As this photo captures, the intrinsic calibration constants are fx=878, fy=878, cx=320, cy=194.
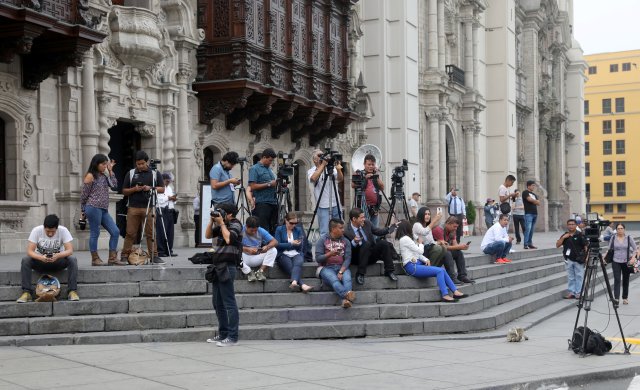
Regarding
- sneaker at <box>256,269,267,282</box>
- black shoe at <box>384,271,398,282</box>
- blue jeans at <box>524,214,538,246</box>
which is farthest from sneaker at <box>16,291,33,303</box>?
blue jeans at <box>524,214,538,246</box>

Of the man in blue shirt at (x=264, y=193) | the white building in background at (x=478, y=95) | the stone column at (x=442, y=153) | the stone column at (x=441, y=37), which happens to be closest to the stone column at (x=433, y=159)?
the white building in background at (x=478, y=95)

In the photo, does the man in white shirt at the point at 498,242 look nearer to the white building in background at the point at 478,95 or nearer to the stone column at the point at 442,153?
the white building in background at the point at 478,95

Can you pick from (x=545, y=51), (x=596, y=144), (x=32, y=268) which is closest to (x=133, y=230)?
(x=32, y=268)

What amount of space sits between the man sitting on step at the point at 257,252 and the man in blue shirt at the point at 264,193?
1066mm

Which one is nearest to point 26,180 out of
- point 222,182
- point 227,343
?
point 222,182

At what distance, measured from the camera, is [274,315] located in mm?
12719

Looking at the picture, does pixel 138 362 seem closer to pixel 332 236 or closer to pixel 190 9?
pixel 332 236

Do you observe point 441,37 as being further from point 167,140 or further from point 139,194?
point 139,194

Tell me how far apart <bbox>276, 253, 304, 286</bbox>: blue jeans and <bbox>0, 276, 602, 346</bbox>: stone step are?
0.83 metres

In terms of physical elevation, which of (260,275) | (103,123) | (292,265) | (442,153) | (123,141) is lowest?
(260,275)

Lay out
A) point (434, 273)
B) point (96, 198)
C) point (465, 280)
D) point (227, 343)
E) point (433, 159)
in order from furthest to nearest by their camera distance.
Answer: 1. point (433, 159)
2. point (465, 280)
3. point (434, 273)
4. point (96, 198)
5. point (227, 343)

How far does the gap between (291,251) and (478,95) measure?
30.1 meters

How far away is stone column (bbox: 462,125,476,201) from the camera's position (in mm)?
41706

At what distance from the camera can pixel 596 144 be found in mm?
97188
